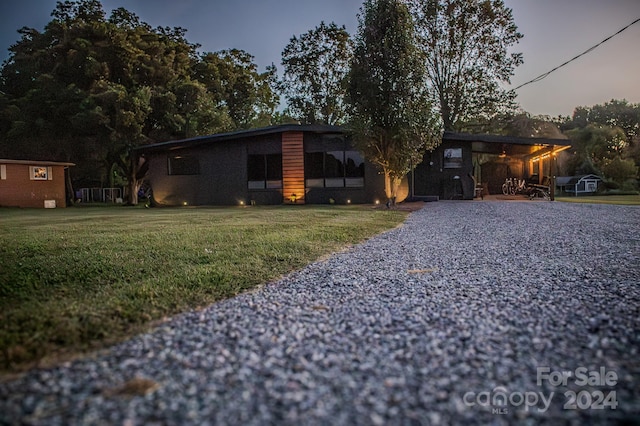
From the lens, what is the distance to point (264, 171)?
14.1 m

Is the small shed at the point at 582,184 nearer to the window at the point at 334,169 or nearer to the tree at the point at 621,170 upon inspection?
the tree at the point at 621,170

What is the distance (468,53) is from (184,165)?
53.6 ft

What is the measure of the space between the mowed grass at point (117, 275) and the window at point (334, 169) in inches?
302

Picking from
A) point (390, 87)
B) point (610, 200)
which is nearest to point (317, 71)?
point (390, 87)

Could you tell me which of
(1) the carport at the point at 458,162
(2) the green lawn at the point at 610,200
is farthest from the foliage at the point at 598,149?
(1) the carport at the point at 458,162

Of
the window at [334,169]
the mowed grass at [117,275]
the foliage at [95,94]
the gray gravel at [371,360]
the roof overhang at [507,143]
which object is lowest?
the gray gravel at [371,360]

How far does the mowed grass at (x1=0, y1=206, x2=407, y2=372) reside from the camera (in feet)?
6.19

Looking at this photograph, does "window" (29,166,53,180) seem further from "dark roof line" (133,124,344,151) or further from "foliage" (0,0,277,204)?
"dark roof line" (133,124,344,151)

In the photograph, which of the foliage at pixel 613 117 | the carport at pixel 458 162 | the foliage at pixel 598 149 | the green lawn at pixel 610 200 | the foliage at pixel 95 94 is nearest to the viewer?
the green lawn at pixel 610 200

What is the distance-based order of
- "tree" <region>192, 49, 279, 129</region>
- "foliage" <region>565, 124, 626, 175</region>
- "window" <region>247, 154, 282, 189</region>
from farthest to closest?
"foliage" <region>565, 124, 626, 175</region> < "tree" <region>192, 49, 279, 129</region> < "window" <region>247, 154, 282, 189</region>

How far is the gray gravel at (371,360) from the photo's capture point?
4.03 feet

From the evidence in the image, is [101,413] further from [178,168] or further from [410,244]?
[178,168]

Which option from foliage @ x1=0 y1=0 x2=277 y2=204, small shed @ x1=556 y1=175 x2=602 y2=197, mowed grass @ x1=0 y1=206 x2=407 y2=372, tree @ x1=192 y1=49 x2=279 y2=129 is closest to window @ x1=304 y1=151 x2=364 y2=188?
foliage @ x1=0 y1=0 x2=277 y2=204

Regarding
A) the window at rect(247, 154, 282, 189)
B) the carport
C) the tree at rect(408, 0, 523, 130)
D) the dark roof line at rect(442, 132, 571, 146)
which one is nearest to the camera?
the dark roof line at rect(442, 132, 571, 146)
